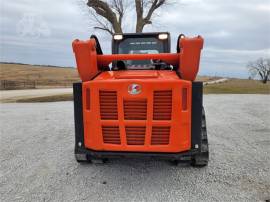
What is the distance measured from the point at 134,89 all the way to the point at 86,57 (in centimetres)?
93

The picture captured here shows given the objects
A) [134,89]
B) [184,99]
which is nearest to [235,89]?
[184,99]

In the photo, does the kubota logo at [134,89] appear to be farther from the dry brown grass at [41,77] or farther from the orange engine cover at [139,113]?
the dry brown grass at [41,77]

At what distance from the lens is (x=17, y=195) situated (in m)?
3.54

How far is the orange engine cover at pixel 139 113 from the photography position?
3408 millimetres

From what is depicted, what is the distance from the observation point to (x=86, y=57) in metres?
3.87

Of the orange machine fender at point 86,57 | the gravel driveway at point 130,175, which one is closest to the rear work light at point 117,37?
the orange machine fender at point 86,57

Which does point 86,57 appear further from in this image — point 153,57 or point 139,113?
point 139,113

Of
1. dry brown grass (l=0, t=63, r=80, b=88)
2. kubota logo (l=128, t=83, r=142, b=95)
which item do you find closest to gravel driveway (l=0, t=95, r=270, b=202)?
kubota logo (l=128, t=83, r=142, b=95)

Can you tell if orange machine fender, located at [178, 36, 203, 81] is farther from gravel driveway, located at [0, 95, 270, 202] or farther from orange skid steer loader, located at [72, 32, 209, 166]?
gravel driveway, located at [0, 95, 270, 202]

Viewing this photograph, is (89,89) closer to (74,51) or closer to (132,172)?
(74,51)

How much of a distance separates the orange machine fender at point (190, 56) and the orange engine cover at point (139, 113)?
39 centimetres

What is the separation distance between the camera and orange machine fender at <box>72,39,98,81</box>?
3.79 meters

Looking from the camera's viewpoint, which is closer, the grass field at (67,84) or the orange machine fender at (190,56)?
the orange machine fender at (190,56)

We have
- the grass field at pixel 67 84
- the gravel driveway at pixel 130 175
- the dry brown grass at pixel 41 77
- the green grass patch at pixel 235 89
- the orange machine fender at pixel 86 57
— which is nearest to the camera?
the gravel driveway at pixel 130 175
